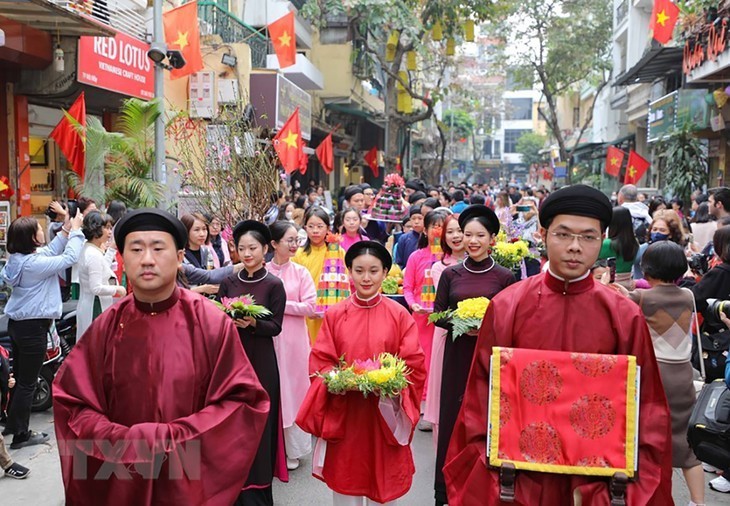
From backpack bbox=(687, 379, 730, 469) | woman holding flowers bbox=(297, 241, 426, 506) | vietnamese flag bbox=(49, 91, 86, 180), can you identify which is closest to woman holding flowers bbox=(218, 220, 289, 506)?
woman holding flowers bbox=(297, 241, 426, 506)

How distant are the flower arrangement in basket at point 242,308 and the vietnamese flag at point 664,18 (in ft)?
45.5

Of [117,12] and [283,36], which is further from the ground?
[283,36]

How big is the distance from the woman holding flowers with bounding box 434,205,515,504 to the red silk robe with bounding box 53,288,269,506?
2.06m

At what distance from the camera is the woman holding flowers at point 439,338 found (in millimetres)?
5781

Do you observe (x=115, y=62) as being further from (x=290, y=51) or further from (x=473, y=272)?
(x=473, y=272)

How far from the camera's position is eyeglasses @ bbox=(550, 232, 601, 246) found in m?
2.97

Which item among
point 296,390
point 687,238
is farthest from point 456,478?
point 687,238

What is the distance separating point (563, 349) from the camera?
2.97 meters

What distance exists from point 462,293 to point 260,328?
1.43m

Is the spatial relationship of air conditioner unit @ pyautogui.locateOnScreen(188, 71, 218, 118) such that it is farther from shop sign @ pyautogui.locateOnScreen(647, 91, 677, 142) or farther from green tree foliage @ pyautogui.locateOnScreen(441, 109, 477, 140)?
green tree foliage @ pyautogui.locateOnScreen(441, 109, 477, 140)

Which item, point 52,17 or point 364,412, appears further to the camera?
point 52,17

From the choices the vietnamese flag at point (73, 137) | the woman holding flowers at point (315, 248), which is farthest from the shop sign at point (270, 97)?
the woman holding flowers at point (315, 248)

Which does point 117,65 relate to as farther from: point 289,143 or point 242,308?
point 242,308

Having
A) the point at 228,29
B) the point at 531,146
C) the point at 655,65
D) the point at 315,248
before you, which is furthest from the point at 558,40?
the point at 531,146
